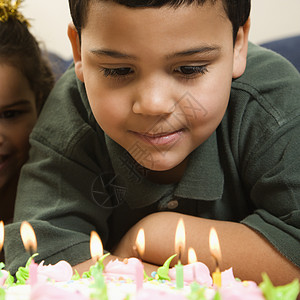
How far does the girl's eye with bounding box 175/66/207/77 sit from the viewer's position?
873mm

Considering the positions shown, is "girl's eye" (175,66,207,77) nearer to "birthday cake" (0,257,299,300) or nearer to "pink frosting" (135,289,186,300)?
"birthday cake" (0,257,299,300)

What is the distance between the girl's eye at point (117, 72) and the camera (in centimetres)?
88

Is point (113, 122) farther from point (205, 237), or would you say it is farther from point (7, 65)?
point (7, 65)

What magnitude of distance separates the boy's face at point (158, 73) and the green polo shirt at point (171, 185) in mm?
106

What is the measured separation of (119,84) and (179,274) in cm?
37

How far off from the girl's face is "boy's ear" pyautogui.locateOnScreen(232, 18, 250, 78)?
0.59 meters

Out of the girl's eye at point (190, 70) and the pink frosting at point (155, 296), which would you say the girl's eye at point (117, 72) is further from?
the pink frosting at point (155, 296)

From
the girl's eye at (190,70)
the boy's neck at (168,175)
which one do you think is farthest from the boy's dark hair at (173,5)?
the boy's neck at (168,175)

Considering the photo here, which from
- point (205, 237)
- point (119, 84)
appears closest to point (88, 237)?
point (205, 237)

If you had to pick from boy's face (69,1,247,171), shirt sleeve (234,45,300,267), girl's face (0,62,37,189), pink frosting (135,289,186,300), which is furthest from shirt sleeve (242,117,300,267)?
girl's face (0,62,37,189)

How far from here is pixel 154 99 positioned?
32.9 inches

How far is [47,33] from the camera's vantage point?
7.43 ft

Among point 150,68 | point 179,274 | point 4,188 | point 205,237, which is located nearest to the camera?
point 179,274

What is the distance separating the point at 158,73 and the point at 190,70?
0.07 metres
